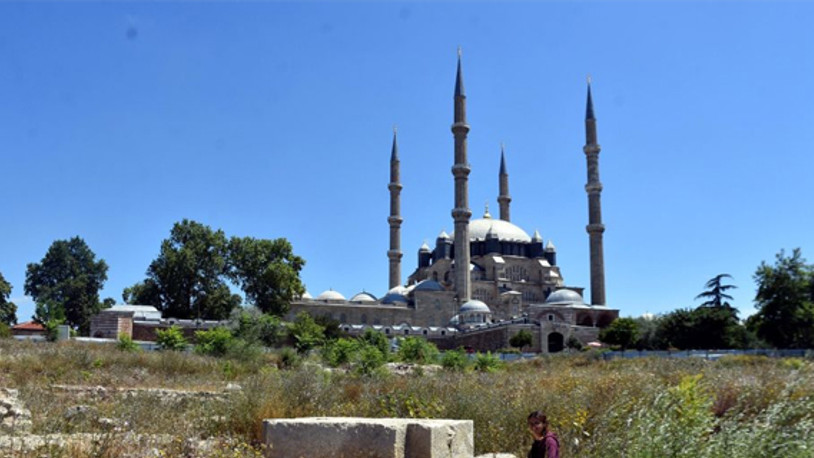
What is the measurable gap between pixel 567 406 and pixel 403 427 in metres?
2.71

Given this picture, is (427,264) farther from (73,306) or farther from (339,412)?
(339,412)

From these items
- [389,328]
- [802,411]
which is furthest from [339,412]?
[389,328]

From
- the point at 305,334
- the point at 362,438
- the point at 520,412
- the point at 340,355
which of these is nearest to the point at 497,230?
the point at 305,334

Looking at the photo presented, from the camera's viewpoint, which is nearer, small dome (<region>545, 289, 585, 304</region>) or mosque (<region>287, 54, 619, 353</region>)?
mosque (<region>287, 54, 619, 353</region>)

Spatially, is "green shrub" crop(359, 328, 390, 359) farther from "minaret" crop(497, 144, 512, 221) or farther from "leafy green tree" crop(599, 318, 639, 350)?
"minaret" crop(497, 144, 512, 221)

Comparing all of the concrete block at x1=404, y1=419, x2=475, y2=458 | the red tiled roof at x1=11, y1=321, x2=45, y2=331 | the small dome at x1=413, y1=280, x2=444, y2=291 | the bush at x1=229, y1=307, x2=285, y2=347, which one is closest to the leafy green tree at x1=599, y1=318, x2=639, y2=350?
the small dome at x1=413, y1=280, x2=444, y2=291

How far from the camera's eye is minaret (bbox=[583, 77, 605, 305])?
45.4m

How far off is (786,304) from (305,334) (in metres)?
20.8

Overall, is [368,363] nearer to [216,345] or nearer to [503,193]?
[216,345]

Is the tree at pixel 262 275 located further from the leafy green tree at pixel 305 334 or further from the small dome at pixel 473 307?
the small dome at pixel 473 307

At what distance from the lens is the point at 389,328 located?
145 feet

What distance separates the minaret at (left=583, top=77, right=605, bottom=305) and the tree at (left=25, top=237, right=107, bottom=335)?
31.1m

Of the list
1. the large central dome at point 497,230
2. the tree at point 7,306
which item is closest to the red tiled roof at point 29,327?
the tree at point 7,306

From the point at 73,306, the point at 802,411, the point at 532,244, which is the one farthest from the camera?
the point at 532,244
